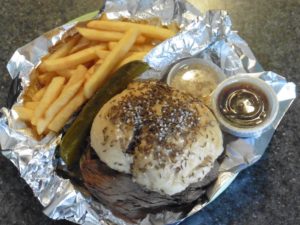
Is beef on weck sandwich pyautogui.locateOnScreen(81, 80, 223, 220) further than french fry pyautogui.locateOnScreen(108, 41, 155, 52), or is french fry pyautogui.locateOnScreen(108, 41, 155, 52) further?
french fry pyautogui.locateOnScreen(108, 41, 155, 52)

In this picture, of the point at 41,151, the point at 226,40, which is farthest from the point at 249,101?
the point at 41,151

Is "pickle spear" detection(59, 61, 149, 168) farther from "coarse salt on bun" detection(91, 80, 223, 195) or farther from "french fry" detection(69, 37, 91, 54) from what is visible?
"french fry" detection(69, 37, 91, 54)

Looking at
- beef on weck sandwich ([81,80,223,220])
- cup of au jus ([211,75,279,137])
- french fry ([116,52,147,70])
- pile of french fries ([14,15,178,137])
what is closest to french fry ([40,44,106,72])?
pile of french fries ([14,15,178,137])

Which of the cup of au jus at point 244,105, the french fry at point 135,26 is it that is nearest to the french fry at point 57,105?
the french fry at point 135,26

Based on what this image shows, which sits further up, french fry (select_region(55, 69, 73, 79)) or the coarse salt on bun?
french fry (select_region(55, 69, 73, 79))

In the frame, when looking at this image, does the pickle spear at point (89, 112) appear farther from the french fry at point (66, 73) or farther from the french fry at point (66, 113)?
the french fry at point (66, 73)

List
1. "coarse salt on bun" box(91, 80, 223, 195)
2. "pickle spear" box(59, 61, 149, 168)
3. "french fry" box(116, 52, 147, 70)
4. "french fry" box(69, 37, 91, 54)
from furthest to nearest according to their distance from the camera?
"french fry" box(69, 37, 91, 54)
"french fry" box(116, 52, 147, 70)
"pickle spear" box(59, 61, 149, 168)
"coarse salt on bun" box(91, 80, 223, 195)

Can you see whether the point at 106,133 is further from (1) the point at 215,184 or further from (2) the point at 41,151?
(1) the point at 215,184

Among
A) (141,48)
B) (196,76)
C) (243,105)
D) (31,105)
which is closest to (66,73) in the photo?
(31,105)
